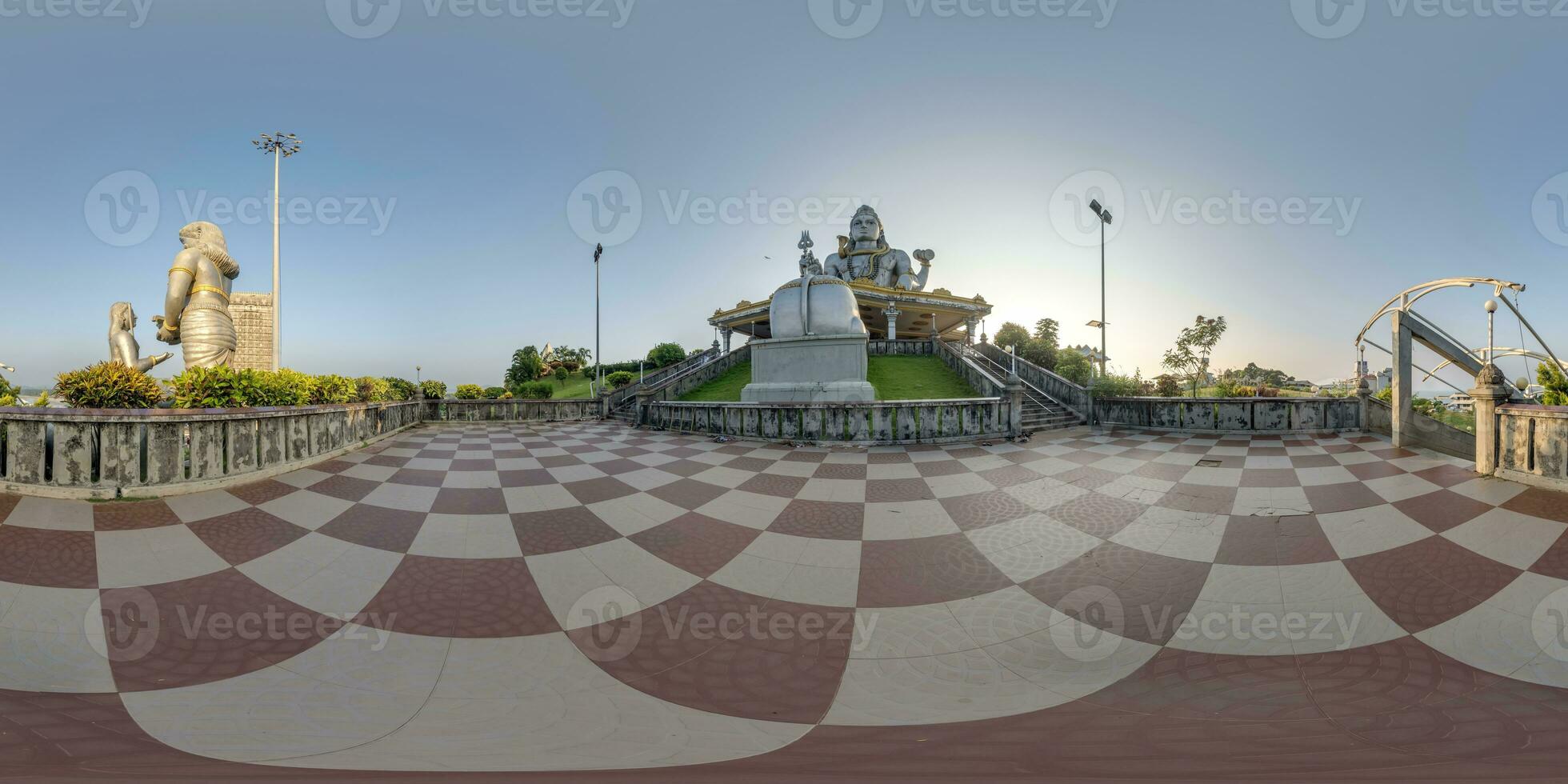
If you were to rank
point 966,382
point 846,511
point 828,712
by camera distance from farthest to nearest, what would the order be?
point 966,382 < point 846,511 < point 828,712

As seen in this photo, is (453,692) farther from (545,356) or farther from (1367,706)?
(545,356)

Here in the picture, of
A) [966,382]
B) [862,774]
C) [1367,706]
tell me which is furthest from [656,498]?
[966,382]

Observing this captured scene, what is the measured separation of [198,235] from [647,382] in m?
17.9

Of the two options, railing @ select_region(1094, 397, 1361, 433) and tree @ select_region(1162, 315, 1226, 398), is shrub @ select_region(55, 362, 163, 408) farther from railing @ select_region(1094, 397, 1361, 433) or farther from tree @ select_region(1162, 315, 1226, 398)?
tree @ select_region(1162, 315, 1226, 398)

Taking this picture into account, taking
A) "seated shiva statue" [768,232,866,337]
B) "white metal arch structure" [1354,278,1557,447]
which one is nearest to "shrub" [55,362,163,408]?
"seated shiva statue" [768,232,866,337]

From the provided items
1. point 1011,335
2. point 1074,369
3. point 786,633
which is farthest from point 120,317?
point 1011,335

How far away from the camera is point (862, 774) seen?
2.20 meters

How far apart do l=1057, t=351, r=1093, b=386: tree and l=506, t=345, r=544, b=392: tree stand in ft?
136

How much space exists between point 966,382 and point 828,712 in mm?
19549

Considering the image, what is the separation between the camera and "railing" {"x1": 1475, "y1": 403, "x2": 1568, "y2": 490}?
534cm

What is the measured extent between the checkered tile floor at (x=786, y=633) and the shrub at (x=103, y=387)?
1231mm

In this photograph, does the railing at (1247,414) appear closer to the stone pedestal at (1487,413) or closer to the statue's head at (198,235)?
the stone pedestal at (1487,413)

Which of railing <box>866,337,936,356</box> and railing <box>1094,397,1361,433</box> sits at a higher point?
railing <box>866,337,936,356</box>

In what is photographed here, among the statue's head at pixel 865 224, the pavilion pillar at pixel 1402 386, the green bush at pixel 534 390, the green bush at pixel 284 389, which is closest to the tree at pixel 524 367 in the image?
the green bush at pixel 534 390
